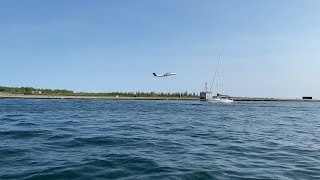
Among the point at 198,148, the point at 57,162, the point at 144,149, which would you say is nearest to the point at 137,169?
the point at 57,162

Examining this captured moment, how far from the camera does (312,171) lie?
1539cm

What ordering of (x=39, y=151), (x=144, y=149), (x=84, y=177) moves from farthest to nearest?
(x=144, y=149) → (x=39, y=151) → (x=84, y=177)

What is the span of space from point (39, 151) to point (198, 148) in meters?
8.39

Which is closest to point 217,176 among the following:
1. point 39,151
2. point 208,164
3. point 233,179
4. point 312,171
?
point 233,179

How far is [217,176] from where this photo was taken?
14.1m

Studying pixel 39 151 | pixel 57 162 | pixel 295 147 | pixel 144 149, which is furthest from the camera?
pixel 295 147

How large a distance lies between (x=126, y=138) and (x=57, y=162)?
8.62m

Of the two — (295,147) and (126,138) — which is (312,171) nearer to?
(295,147)

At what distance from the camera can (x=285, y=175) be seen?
14.5m

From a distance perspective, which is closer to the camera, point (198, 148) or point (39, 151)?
point (39, 151)

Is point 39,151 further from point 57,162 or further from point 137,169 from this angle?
point 137,169

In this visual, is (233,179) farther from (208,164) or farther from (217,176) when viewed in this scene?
(208,164)

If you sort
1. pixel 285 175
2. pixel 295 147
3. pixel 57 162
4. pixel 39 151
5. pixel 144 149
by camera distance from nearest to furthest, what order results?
1. pixel 285 175
2. pixel 57 162
3. pixel 39 151
4. pixel 144 149
5. pixel 295 147

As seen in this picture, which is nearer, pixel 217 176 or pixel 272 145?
pixel 217 176
